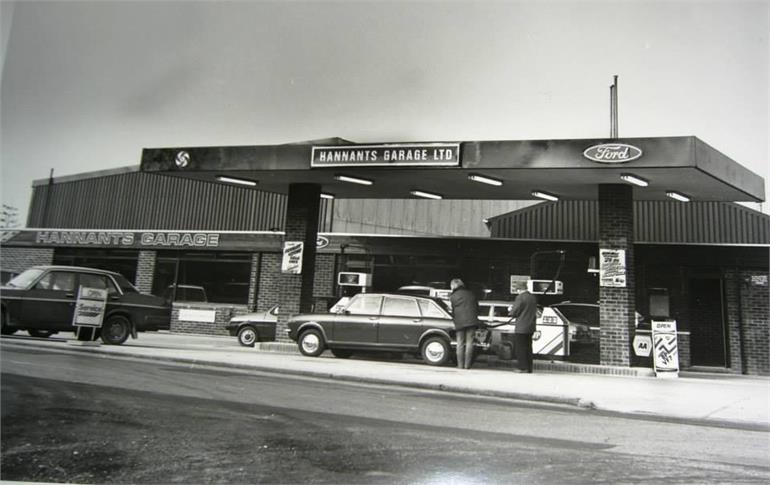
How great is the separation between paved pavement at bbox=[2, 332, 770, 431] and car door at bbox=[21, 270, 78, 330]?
0.64 feet

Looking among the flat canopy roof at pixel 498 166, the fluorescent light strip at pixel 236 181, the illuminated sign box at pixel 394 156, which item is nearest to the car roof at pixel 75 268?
the flat canopy roof at pixel 498 166

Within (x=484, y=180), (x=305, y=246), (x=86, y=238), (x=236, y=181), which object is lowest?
(x=86, y=238)

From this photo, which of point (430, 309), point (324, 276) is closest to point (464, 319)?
point (430, 309)

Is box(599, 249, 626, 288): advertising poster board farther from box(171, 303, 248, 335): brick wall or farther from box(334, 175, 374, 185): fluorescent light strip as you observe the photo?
box(171, 303, 248, 335): brick wall

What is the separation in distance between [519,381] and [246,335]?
357 cm

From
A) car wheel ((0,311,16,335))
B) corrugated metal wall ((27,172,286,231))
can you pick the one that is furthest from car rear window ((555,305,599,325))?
car wheel ((0,311,16,335))

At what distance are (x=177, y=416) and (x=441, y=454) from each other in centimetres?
207

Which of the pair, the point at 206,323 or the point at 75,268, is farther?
the point at 206,323

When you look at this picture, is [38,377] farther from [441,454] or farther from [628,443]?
[628,443]

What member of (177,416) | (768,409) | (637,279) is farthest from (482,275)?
(177,416)

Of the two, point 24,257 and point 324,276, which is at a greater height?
point 324,276

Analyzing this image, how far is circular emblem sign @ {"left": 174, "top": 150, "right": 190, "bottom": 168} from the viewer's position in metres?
5.46

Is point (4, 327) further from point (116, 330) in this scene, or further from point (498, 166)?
point (498, 166)

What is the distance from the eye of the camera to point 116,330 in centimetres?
605
